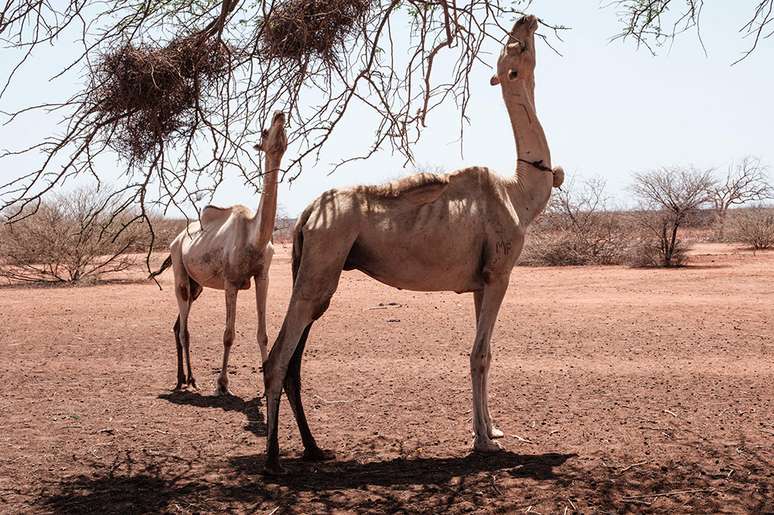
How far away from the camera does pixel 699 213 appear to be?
82.0 feet

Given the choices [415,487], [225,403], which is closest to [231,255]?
[225,403]

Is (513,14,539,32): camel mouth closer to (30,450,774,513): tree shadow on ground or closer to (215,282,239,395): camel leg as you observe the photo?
(30,450,774,513): tree shadow on ground

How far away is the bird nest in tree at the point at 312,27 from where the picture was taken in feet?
17.4

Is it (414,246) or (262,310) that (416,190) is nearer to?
(414,246)

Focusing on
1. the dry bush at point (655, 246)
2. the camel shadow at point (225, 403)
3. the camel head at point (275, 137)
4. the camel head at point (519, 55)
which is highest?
the camel head at point (519, 55)

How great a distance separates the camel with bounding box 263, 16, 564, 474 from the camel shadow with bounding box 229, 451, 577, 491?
0.42 feet

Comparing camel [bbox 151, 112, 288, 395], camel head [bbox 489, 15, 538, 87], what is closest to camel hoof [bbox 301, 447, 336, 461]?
camel [bbox 151, 112, 288, 395]

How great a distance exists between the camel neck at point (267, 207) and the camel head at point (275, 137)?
0.20 ft

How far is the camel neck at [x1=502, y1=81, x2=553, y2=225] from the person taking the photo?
20.1 feet

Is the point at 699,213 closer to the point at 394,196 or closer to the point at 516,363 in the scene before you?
the point at 516,363

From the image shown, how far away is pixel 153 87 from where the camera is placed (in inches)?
203

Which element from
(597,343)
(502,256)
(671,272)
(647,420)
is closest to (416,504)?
(502,256)

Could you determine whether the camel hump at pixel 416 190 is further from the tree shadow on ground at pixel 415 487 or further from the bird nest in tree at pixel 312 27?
the tree shadow on ground at pixel 415 487

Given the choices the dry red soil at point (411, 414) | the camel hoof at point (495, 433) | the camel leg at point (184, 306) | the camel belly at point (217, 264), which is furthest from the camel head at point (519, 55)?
the camel leg at point (184, 306)
